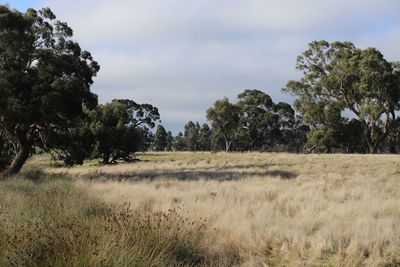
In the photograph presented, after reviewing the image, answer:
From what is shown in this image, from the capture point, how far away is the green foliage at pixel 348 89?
50156mm

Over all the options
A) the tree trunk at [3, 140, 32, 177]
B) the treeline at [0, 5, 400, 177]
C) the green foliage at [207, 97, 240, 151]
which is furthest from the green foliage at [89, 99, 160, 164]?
the green foliage at [207, 97, 240, 151]

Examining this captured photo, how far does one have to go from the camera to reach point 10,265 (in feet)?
17.0

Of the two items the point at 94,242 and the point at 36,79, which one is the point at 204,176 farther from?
the point at 94,242

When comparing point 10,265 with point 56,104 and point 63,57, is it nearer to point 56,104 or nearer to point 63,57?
point 56,104

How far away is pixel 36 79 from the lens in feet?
78.8

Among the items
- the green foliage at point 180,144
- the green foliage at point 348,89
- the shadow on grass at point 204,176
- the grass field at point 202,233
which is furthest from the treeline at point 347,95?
the green foliage at point 180,144

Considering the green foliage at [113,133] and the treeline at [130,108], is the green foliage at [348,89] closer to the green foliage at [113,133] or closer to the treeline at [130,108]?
the treeline at [130,108]

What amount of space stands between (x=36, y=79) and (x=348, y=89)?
3995 cm

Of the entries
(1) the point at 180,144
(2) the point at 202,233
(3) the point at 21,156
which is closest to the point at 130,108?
(1) the point at 180,144

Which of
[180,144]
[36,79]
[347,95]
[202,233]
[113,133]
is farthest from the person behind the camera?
[180,144]

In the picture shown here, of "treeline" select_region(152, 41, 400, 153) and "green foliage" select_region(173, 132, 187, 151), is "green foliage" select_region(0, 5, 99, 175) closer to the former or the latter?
"treeline" select_region(152, 41, 400, 153)

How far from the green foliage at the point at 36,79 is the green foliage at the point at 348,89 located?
110ft

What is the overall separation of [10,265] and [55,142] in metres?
23.0

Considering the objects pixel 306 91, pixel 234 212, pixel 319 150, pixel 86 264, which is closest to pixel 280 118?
pixel 319 150
